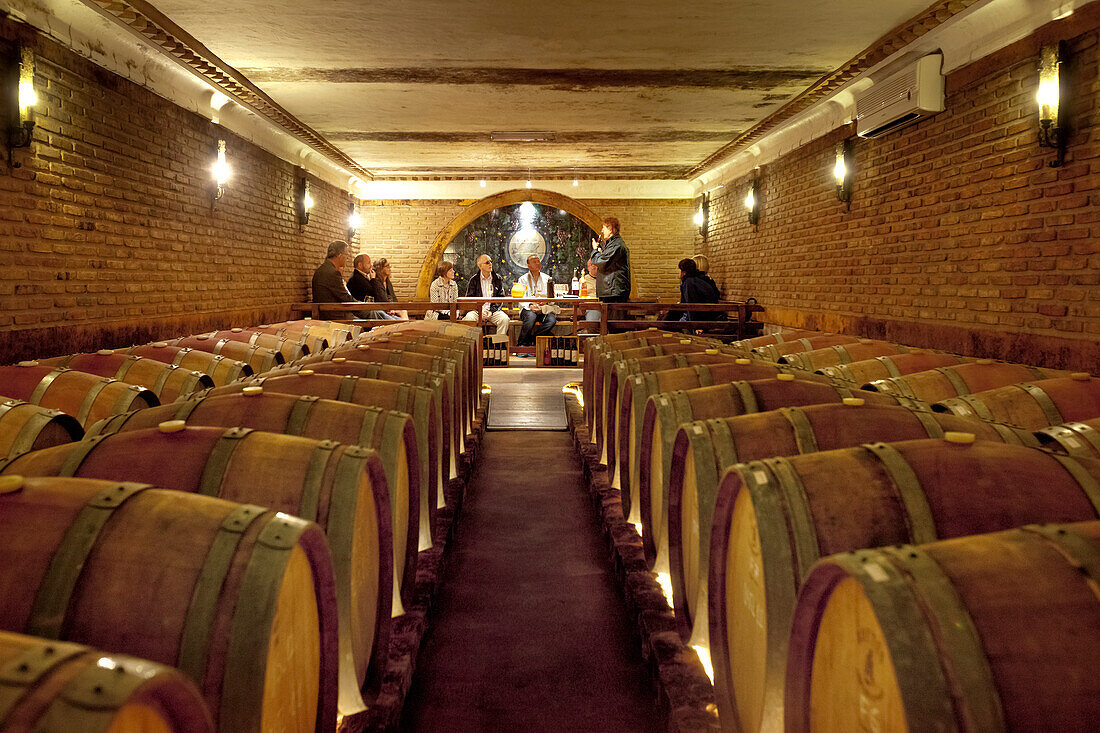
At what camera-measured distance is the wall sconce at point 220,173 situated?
7.39 meters

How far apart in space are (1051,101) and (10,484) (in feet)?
17.7

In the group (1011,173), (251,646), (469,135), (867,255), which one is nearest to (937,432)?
(251,646)

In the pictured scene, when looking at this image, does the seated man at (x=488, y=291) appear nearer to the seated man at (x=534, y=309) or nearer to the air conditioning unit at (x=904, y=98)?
the seated man at (x=534, y=309)

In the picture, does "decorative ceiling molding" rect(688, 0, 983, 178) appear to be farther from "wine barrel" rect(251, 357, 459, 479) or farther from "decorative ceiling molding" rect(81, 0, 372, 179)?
"decorative ceiling molding" rect(81, 0, 372, 179)

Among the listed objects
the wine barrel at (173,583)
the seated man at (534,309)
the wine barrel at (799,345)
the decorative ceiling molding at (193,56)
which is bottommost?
the wine barrel at (173,583)

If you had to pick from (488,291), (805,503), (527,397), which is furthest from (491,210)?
(805,503)

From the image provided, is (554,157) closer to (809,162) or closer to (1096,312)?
(809,162)

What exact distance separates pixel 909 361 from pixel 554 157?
348 inches

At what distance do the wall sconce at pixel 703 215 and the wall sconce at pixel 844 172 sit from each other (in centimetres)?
529

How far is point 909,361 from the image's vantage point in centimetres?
360

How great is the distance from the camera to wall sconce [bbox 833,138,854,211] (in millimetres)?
7266

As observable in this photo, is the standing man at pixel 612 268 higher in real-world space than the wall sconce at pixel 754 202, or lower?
lower

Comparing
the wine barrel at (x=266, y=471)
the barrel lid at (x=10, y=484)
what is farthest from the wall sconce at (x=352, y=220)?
the barrel lid at (x=10, y=484)

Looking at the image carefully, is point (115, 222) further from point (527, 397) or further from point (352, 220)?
point (352, 220)
